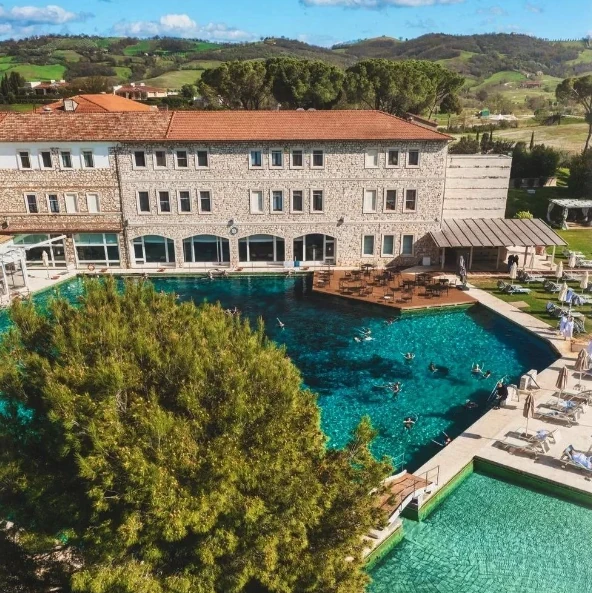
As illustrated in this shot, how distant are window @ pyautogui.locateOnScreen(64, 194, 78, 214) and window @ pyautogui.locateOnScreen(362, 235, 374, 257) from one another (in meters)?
18.9

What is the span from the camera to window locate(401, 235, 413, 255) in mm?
36625

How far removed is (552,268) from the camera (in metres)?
35.2

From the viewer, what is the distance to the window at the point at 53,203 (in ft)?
117

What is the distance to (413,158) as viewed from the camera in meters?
34.8

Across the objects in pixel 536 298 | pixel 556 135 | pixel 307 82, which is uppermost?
pixel 307 82

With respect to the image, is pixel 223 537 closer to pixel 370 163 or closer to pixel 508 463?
pixel 508 463

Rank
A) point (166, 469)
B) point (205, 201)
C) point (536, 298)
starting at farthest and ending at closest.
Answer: point (205, 201), point (536, 298), point (166, 469)

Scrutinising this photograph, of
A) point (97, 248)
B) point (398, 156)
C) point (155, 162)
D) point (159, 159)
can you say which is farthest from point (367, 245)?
point (97, 248)

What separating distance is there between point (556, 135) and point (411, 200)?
54.9m

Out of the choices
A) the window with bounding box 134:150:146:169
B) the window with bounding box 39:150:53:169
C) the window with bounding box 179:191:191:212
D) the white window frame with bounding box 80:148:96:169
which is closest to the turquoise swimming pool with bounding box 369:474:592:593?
the window with bounding box 179:191:191:212

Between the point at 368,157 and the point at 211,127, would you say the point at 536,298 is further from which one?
the point at 211,127

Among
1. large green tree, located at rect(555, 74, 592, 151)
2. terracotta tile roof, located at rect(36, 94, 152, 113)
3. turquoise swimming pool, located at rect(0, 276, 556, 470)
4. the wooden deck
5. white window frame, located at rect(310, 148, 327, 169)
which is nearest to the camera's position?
turquoise swimming pool, located at rect(0, 276, 556, 470)

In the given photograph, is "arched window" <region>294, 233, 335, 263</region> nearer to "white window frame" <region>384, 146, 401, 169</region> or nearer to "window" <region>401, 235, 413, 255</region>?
"window" <region>401, 235, 413, 255</region>

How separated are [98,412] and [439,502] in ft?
36.6
